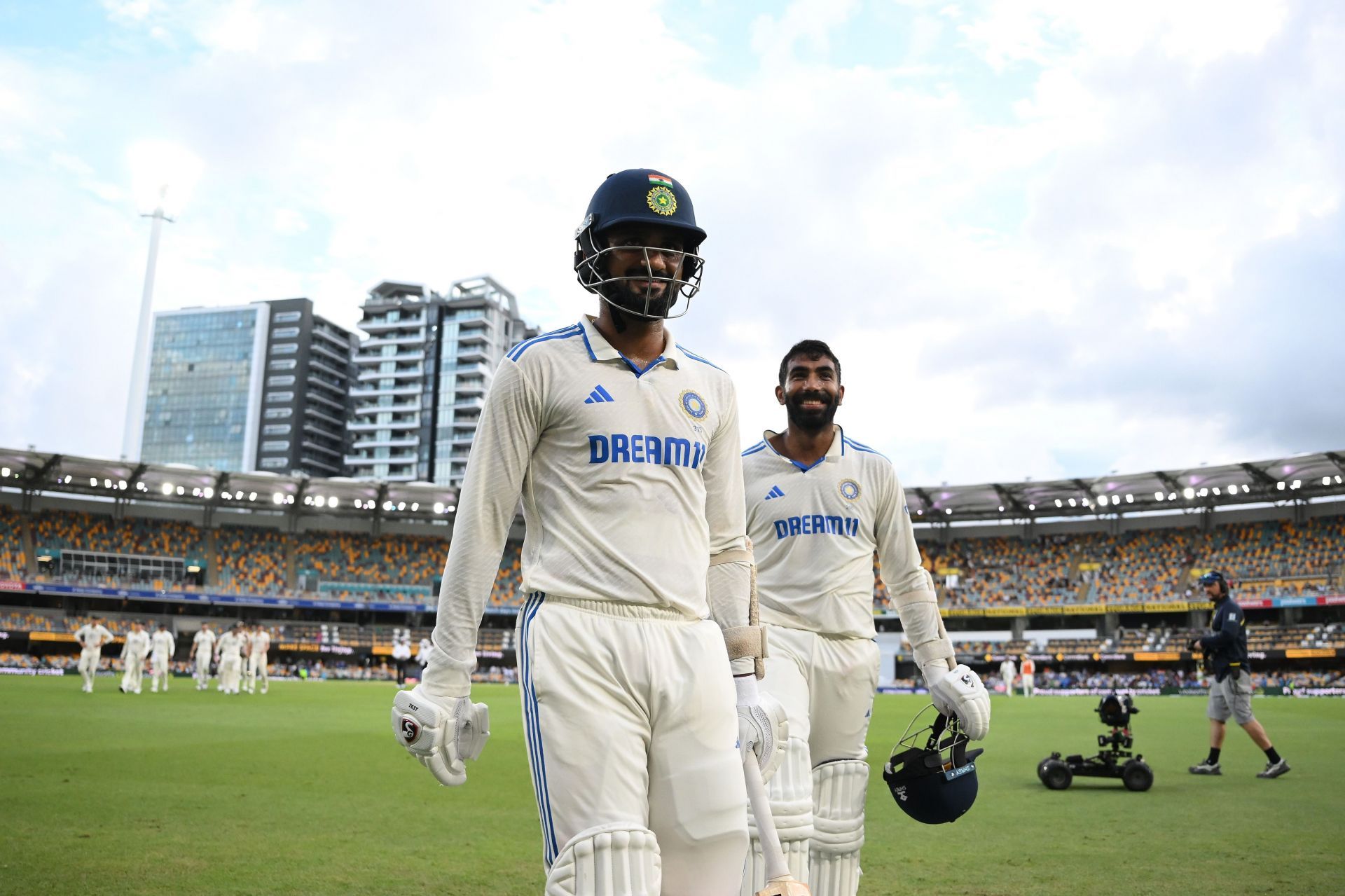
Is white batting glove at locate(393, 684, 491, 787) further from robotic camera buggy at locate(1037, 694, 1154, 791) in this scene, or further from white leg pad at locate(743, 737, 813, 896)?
robotic camera buggy at locate(1037, 694, 1154, 791)

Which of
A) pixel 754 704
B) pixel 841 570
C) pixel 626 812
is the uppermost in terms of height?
pixel 841 570

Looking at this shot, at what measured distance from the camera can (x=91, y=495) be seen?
5856 cm

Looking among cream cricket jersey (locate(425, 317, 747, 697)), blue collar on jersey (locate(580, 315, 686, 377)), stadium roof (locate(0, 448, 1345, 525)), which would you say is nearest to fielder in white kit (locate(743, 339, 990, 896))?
cream cricket jersey (locate(425, 317, 747, 697))

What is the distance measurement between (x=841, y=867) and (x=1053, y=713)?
933 inches

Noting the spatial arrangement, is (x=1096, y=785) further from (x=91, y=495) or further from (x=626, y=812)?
(x=91, y=495)

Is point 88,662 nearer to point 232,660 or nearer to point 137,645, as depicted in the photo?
point 137,645

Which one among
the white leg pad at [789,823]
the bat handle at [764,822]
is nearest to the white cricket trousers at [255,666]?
the white leg pad at [789,823]

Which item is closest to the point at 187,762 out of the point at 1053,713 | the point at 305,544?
the point at 1053,713

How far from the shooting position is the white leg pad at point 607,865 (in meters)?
2.96

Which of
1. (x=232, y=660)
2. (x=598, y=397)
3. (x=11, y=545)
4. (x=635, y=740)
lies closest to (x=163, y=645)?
(x=232, y=660)

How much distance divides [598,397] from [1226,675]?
1190cm

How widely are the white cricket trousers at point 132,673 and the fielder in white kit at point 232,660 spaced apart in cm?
201

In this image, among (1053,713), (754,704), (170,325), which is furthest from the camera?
(170,325)

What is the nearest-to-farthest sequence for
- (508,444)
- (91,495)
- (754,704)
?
(508,444)
(754,704)
(91,495)
